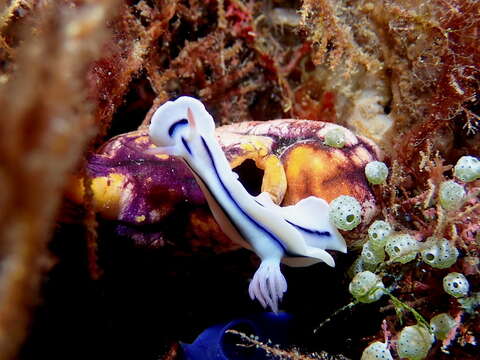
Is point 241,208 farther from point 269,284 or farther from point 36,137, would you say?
point 36,137

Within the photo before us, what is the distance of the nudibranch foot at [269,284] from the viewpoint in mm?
2117

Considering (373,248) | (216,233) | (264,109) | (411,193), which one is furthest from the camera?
(264,109)

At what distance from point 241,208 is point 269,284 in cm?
45

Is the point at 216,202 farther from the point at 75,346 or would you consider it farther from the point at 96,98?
the point at 75,346

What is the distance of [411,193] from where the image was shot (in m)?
2.55

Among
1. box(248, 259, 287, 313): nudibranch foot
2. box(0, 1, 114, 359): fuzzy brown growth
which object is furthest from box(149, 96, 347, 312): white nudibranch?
box(0, 1, 114, 359): fuzzy brown growth

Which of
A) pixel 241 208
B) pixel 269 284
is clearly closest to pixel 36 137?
pixel 241 208

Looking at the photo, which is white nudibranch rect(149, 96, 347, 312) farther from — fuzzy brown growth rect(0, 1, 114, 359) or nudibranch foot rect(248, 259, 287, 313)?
fuzzy brown growth rect(0, 1, 114, 359)

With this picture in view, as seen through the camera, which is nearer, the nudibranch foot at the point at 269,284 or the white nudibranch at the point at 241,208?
the white nudibranch at the point at 241,208

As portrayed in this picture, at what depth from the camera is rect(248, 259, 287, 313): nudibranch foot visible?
6.95 feet

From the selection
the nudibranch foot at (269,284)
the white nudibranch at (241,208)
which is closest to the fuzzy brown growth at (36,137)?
the white nudibranch at (241,208)

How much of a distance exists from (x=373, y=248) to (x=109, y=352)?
189cm

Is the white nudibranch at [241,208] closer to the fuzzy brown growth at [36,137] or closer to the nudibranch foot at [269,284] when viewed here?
the nudibranch foot at [269,284]

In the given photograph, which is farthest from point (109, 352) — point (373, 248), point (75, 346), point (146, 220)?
point (373, 248)
